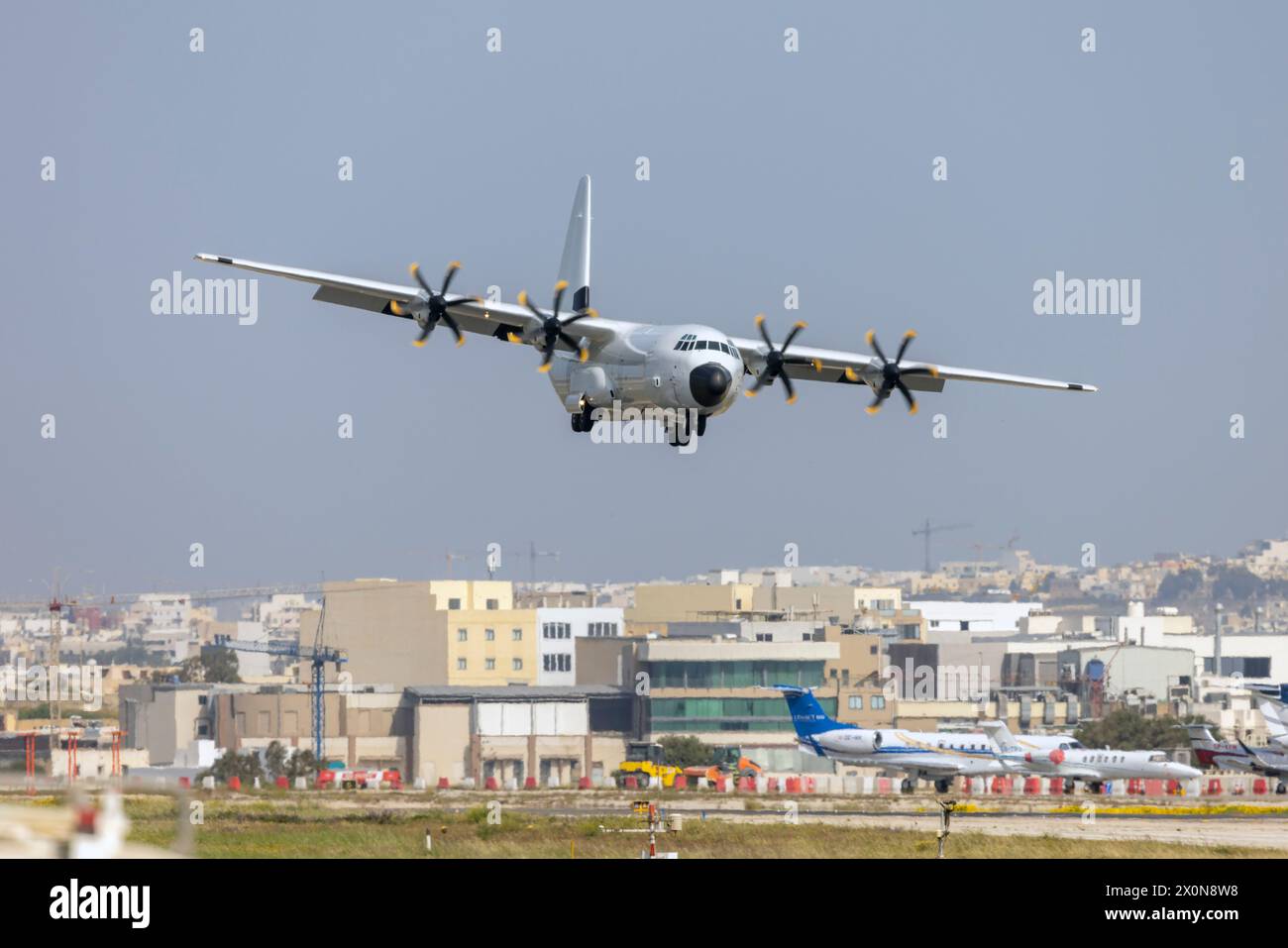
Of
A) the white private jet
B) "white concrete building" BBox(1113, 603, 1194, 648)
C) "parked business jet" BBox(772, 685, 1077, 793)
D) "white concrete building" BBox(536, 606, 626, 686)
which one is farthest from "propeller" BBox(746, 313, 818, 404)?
"white concrete building" BBox(1113, 603, 1194, 648)

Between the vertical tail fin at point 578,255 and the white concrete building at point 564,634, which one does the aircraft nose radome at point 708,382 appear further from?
the white concrete building at point 564,634

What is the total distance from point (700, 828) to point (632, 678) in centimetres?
6651

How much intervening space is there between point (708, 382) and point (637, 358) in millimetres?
3448

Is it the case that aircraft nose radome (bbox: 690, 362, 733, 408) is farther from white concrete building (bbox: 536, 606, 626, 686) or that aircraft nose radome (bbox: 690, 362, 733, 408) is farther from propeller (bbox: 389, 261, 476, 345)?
white concrete building (bbox: 536, 606, 626, 686)

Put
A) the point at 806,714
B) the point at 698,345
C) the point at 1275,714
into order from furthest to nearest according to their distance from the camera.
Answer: the point at 806,714 → the point at 1275,714 → the point at 698,345

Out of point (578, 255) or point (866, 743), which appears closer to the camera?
point (578, 255)

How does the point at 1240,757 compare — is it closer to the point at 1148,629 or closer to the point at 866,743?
the point at 866,743

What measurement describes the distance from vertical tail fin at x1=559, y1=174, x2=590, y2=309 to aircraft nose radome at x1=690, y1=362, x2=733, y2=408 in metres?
16.5

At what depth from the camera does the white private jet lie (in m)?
47.8

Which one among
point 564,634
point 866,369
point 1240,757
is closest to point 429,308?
point 866,369

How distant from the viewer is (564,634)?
14575 cm

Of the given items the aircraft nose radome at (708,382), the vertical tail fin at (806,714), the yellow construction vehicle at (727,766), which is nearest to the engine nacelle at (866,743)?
the vertical tail fin at (806,714)
